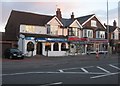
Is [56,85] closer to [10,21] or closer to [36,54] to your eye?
[36,54]

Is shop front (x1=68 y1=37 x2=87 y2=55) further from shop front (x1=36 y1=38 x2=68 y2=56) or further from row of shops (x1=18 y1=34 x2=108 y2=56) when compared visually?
shop front (x1=36 y1=38 x2=68 y2=56)

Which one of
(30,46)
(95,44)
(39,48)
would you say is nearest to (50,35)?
(39,48)

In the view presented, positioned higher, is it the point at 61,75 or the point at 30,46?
the point at 30,46

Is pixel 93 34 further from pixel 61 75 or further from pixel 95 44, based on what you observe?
pixel 61 75

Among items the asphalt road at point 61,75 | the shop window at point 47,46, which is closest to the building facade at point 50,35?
the shop window at point 47,46

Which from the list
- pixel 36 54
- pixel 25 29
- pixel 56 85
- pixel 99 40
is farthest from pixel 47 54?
pixel 56 85

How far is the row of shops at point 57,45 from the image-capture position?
1658 inches

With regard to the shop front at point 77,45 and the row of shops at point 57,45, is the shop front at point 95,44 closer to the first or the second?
the row of shops at point 57,45

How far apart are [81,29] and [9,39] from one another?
1639cm

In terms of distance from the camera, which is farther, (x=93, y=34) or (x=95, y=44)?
(x=93, y=34)

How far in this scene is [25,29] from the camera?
44.1m

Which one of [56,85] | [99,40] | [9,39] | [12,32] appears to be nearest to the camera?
[56,85]

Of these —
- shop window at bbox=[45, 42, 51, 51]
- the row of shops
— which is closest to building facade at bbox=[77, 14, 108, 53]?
the row of shops

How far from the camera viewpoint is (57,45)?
153ft
